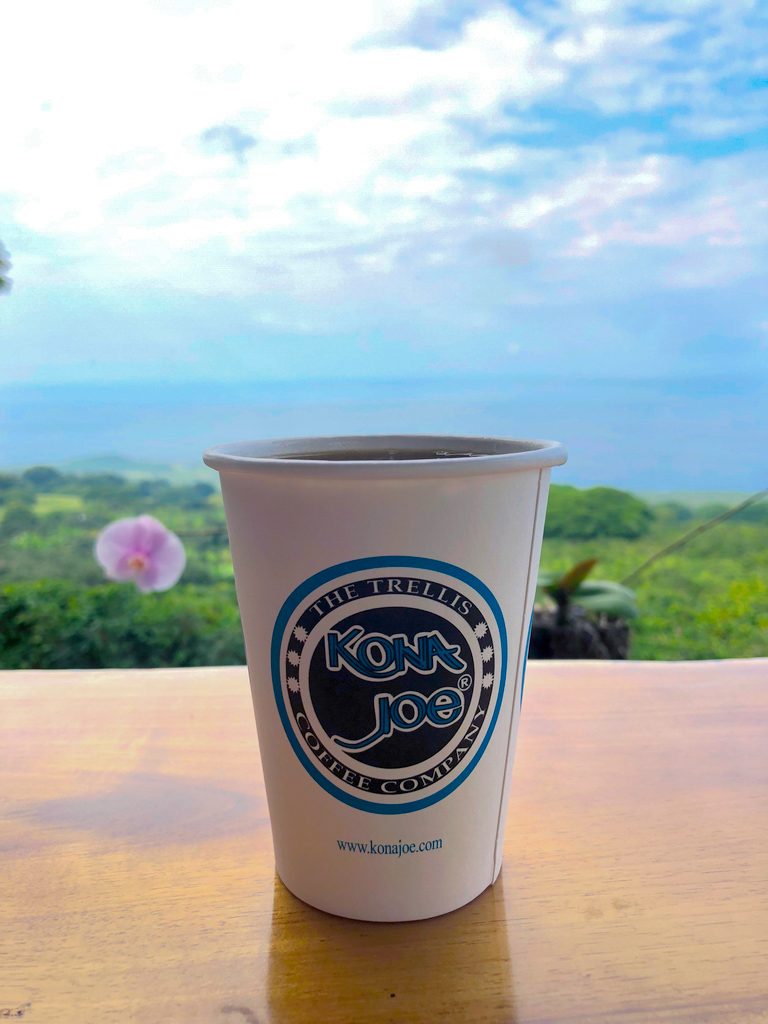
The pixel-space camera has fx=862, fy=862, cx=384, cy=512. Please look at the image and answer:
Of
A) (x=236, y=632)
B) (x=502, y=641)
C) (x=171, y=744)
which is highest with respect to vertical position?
(x=502, y=641)

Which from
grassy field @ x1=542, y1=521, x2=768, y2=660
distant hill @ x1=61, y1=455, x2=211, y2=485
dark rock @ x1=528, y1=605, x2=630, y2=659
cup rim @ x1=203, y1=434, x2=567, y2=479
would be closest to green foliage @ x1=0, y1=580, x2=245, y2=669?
distant hill @ x1=61, y1=455, x2=211, y2=485

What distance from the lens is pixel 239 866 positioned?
577mm

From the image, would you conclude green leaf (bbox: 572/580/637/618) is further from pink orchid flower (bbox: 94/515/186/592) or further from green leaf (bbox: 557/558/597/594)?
pink orchid flower (bbox: 94/515/186/592)

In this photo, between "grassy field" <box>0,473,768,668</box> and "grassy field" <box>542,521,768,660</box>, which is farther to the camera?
"grassy field" <box>542,521,768,660</box>

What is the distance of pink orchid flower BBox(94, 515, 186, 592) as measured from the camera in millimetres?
1824

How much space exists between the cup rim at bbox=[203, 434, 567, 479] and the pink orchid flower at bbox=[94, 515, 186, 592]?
1305 millimetres

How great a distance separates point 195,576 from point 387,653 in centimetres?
216

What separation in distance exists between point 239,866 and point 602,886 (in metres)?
0.24

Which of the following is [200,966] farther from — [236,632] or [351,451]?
[236,632]

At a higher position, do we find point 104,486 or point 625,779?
point 625,779

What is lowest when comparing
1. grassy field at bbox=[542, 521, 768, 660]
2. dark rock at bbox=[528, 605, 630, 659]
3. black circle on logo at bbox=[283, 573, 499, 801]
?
grassy field at bbox=[542, 521, 768, 660]

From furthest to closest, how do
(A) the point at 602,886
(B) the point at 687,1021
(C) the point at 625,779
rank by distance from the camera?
1. (C) the point at 625,779
2. (A) the point at 602,886
3. (B) the point at 687,1021

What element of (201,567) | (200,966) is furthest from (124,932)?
(201,567)

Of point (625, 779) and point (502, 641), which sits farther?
point (625, 779)
